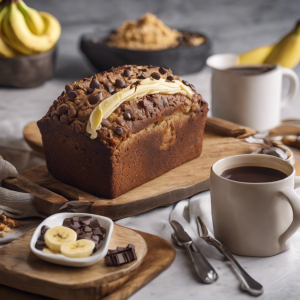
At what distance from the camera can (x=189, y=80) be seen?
4.01m

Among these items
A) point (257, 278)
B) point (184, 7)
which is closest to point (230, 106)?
point (257, 278)

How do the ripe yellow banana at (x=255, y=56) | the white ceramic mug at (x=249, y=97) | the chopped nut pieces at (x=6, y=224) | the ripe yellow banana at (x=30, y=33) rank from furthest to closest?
the ripe yellow banana at (x=255, y=56)
the ripe yellow banana at (x=30, y=33)
the white ceramic mug at (x=249, y=97)
the chopped nut pieces at (x=6, y=224)

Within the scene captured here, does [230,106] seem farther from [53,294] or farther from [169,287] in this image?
[53,294]

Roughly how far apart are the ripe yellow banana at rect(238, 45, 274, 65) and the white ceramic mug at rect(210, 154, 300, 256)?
7.37 feet

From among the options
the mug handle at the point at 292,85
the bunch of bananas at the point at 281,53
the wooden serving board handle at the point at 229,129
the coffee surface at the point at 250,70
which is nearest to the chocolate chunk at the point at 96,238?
the wooden serving board handle at the point at 229,129

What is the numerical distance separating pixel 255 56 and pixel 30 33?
6.01 feet

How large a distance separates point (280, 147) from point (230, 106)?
60cm

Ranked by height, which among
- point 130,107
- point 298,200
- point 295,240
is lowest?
point 295,240

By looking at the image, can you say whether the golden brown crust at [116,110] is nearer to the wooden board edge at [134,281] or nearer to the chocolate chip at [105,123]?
the chocolate chip at [105,123]

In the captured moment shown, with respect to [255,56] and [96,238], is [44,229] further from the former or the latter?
[255,56]

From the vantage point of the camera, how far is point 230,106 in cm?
286

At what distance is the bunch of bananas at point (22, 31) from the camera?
132 inches

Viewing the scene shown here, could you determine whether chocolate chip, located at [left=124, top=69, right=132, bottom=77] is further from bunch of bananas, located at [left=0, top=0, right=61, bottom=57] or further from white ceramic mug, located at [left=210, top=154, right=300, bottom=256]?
bunch of bananas, located at [left=0, top=0, right=61, bottom=57]

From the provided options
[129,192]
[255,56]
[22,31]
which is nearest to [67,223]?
[129,192]
